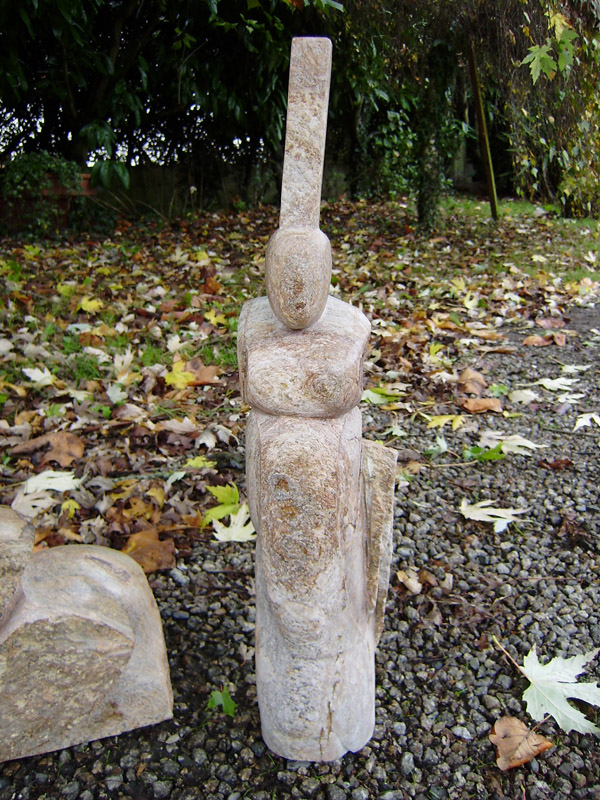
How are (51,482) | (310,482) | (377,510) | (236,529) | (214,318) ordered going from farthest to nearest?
(214,318) < (51,482) < (236,529) < (377,510) < (310,482)

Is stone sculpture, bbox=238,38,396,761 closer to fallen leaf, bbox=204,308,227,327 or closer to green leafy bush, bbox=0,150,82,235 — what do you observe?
fallen leaf, bbox=204,308,227,327

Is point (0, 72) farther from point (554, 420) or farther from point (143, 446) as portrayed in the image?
point (554, 420)

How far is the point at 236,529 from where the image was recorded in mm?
2436

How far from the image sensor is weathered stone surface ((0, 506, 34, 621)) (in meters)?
1.48

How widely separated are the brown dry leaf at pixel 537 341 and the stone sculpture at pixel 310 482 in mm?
2935

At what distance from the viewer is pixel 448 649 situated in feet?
6.55

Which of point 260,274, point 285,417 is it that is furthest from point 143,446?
point 260,274

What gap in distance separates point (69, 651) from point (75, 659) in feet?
0.08

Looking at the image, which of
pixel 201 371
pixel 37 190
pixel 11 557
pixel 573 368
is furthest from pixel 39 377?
pixel 37 190

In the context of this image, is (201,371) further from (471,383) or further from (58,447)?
(471,383)

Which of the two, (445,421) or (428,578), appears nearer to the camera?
(428,578)

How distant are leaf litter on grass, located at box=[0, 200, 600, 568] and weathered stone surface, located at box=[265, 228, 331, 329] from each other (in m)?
1.19

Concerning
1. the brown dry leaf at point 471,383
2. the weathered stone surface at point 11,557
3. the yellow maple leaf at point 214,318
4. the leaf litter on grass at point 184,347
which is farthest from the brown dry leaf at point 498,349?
the weathered stone surface at point 11,557

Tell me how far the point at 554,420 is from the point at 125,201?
5.30 m
